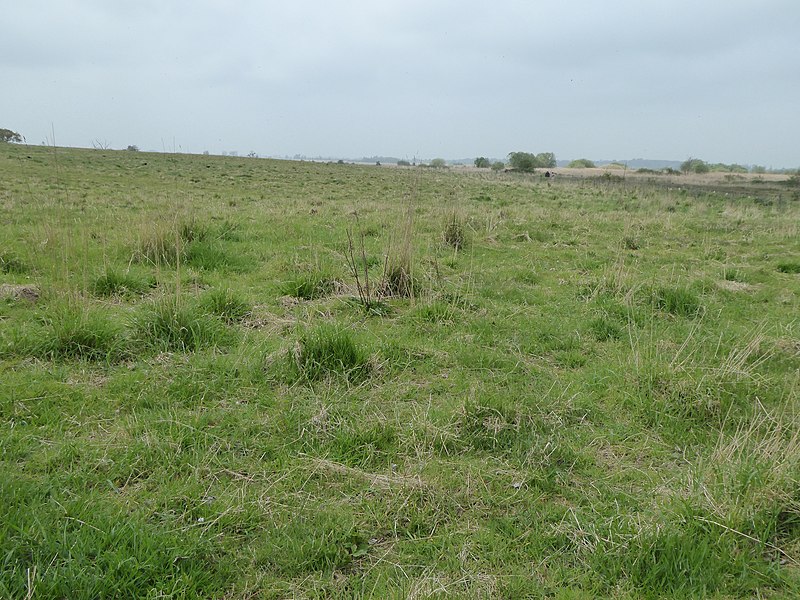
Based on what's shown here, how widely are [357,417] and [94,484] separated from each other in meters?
1.41

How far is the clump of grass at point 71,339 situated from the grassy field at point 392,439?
0.02 meters

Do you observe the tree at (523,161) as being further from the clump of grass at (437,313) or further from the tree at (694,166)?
the clump of grass at (437,313)

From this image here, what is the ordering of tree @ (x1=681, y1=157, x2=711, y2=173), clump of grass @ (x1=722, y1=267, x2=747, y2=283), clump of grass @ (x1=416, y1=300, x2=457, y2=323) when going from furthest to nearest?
tree @ (x1=681, y1=157, x2=711, y2=173) → clump of grass @ (x1=722, y1=267, x2=747, y2=283) → clump of grass @ (x1=416, y1=300, x2=457, y2=323)

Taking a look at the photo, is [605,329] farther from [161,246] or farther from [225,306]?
[161,246]

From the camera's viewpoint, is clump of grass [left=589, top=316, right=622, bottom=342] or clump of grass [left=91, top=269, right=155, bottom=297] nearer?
clump of grass [left=589, top=316, right=622, bottom=342]

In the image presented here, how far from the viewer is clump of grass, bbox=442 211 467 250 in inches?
340

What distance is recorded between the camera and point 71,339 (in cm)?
371

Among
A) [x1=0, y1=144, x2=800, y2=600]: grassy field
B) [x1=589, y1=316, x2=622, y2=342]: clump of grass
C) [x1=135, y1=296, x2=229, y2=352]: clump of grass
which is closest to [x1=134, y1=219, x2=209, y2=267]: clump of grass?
[x1=0, y1=144, x2=800, y2=600]: grassy field

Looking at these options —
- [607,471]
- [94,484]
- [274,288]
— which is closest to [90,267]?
[274,288]

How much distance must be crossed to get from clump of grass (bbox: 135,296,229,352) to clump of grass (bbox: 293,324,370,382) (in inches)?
31.3

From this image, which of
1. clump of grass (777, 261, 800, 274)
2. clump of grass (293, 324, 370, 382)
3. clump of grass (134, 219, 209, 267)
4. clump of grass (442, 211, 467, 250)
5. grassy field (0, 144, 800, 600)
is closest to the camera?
grassy field (0, 144, 800, 600)

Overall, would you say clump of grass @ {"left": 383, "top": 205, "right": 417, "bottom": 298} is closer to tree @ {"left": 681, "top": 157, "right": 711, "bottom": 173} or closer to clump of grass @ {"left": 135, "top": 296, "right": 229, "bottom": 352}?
clump of grass @ {"left": 135, "top": 296, "right": 229, "bottom": 352}

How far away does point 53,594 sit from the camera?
1781 mm

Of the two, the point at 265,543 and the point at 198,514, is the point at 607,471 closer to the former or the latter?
the point at 265,543
